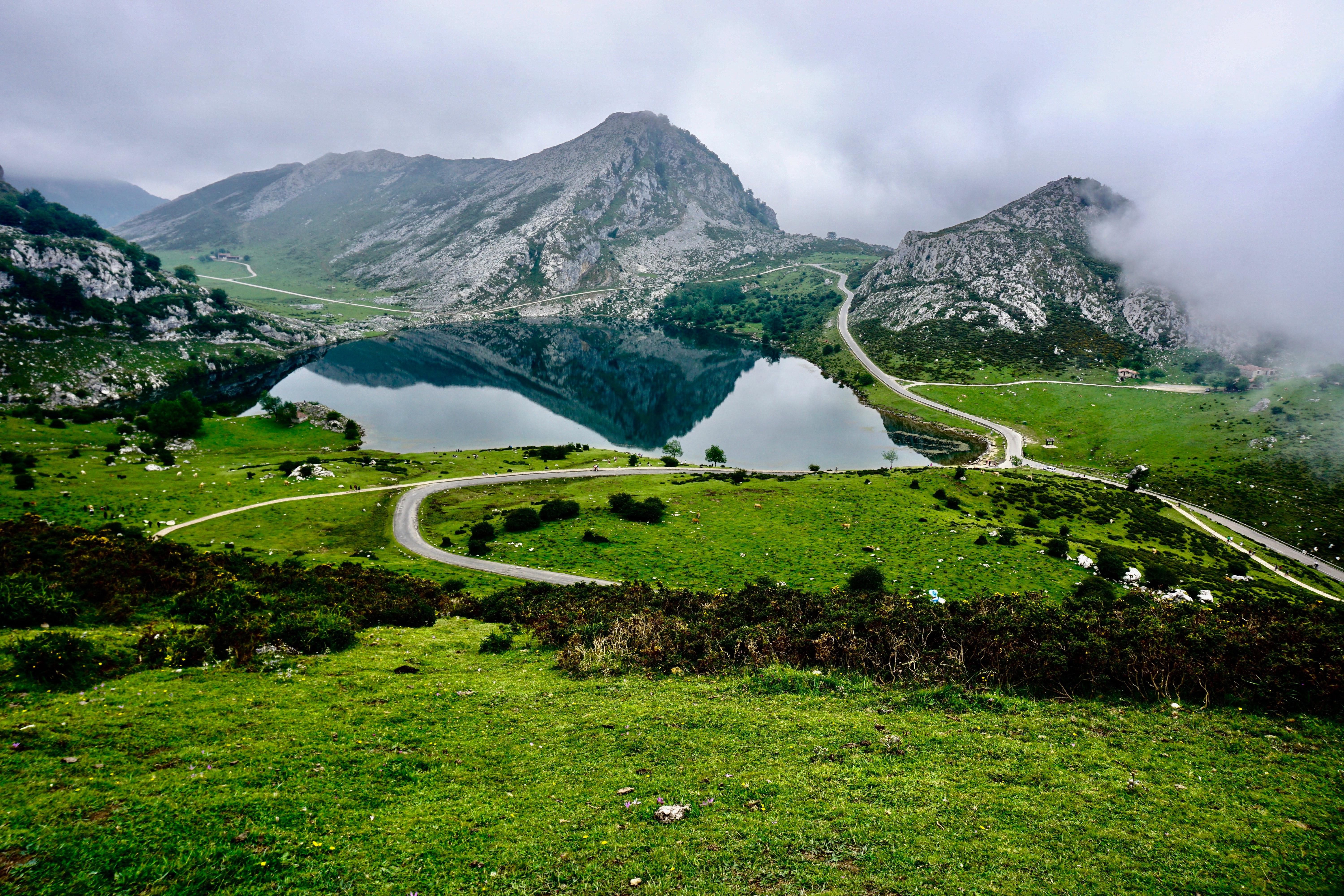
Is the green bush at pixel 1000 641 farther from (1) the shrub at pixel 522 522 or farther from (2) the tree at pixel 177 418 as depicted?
(2) the tree at pixel 177 418

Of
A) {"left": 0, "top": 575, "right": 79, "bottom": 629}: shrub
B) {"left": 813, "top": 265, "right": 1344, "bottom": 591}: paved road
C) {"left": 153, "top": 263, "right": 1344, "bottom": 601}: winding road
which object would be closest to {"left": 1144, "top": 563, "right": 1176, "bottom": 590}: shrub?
{"left": 813, "top": 265, "right": 1344, "bottom": 591}: paved road

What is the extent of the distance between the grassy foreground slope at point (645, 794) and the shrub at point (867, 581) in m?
20.4

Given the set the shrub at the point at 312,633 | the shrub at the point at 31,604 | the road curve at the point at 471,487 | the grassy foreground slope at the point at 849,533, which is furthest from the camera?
the grassy foreground slope at the point at 849,533

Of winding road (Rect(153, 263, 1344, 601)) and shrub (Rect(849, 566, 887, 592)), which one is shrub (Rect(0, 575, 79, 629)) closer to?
winding road (Rect(153, 263, 1344, 601))

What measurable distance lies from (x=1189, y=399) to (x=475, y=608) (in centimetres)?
18414

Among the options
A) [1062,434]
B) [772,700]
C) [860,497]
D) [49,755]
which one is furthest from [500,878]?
[1062,434]

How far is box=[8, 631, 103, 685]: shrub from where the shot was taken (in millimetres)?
14141

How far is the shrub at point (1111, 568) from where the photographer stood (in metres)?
44.0

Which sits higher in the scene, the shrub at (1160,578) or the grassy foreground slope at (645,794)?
the grassy foreground slope at (645,794)

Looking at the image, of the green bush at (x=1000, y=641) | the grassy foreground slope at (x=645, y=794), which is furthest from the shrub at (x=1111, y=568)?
the grassy foreground slope at (x=645, y=794)

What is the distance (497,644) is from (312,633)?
7.85m

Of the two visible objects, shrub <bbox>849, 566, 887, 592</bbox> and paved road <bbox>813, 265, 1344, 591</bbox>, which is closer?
shrub <bbox>849, 566, 887, 592</bbox>

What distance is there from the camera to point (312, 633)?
21938 millimetres

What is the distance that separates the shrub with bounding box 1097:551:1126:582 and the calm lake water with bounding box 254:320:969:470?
58171 millimetres
